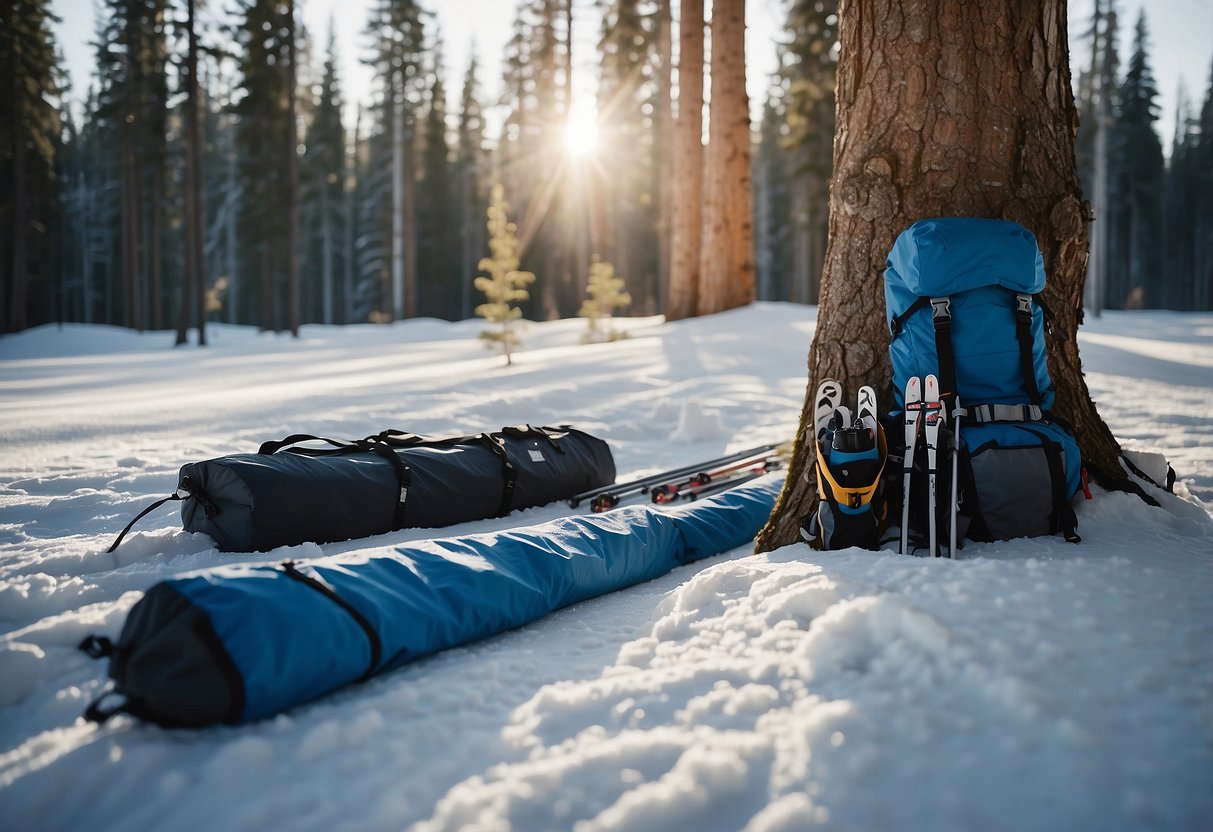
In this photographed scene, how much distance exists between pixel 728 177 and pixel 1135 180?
3871 centimetres

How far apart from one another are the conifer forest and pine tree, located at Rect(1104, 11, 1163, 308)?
136 mm

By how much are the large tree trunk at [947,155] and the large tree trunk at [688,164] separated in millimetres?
10433

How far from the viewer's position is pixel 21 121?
2494 cm

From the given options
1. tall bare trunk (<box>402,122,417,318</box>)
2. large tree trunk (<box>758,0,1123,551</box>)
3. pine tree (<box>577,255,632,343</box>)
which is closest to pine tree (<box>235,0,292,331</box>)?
tall bare trunk (<box>402,122,417,318</box>)

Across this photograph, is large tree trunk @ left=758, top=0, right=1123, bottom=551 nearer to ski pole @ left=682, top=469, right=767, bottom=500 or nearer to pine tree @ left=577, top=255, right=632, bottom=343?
ski pole @ left=682, top=469, right=767, bottom=500

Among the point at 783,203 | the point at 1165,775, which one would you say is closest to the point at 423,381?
the point at 1165,775

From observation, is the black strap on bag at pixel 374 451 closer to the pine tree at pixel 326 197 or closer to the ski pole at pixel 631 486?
the ski pole at pixel 631 486

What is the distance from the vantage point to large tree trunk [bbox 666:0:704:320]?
1250cm

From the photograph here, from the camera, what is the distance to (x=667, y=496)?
4.06m

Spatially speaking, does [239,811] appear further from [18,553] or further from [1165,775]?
[18,553]

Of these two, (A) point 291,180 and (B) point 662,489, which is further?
(A) point 291,180

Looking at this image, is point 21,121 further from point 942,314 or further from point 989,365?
point 989,365

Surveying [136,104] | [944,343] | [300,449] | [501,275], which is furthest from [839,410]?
[136,104]

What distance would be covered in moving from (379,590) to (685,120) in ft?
41.3
